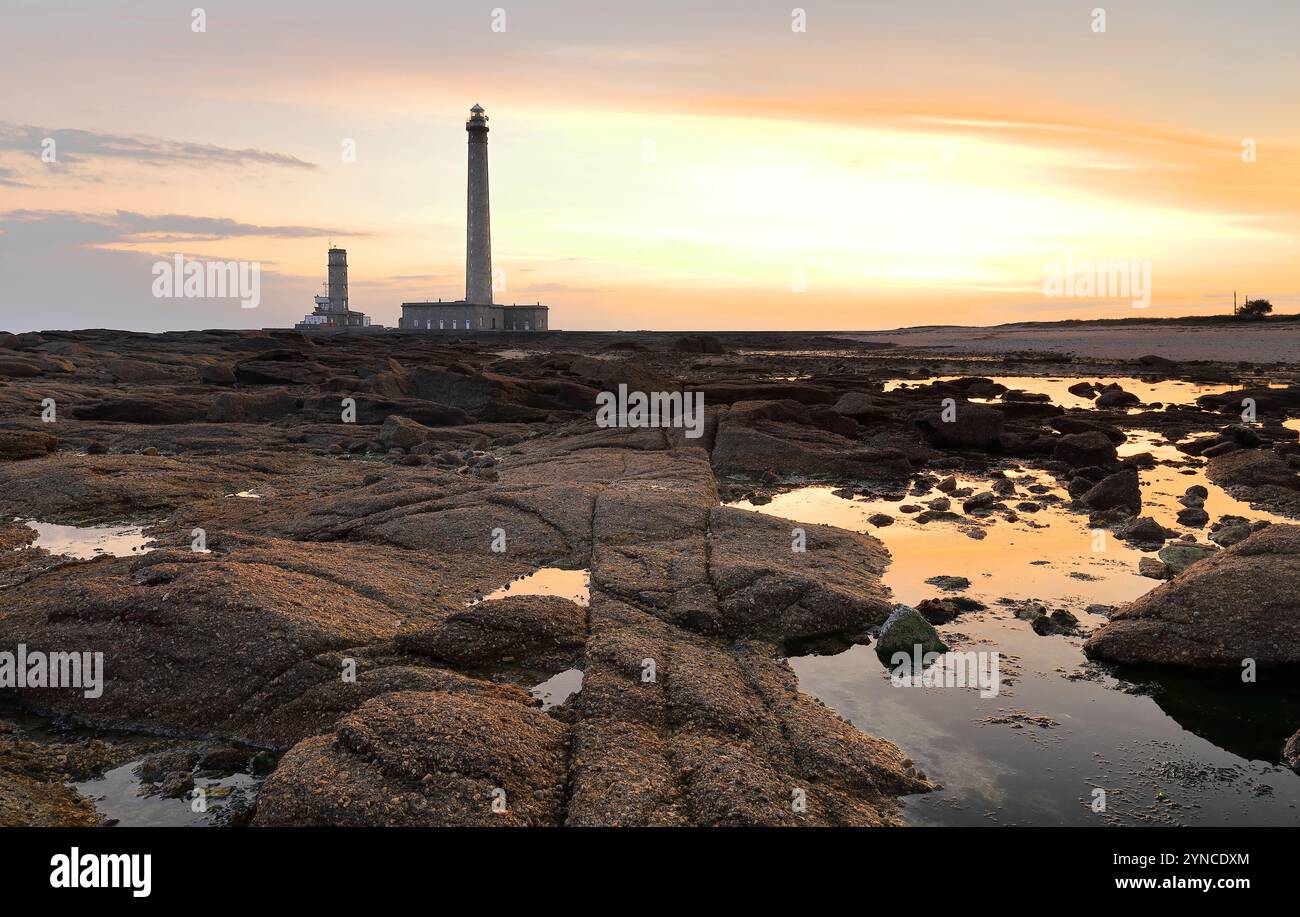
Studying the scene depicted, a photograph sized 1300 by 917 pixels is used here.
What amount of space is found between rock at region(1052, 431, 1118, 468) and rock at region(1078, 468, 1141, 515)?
349cm

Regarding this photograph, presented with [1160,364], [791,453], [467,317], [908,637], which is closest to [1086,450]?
[791,453]

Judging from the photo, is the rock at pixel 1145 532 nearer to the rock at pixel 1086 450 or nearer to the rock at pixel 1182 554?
the rock at pixel 1182 554

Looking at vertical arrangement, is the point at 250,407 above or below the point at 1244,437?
above

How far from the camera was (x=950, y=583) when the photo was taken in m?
10.4

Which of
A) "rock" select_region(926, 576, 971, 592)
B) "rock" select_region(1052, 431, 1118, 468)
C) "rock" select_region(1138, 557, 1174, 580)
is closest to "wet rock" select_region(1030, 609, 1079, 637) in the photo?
"rock" select_region(926, 576, 971, 592)

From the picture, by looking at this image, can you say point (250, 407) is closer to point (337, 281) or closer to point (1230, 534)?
point (1230, 534)

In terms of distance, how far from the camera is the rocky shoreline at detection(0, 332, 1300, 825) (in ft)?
18.1

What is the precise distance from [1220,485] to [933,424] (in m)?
6.37

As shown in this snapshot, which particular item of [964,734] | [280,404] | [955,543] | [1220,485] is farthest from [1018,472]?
[280,404]

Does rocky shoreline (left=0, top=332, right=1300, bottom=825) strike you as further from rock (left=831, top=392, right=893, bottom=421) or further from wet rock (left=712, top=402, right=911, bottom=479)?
rock (left=831, top=392, right=893, bottom=421)

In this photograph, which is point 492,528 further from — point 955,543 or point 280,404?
point 280,404

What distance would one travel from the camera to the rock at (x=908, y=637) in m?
8.23

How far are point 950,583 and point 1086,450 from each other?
31.1ft

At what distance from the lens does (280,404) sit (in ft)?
85.8
